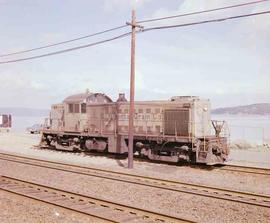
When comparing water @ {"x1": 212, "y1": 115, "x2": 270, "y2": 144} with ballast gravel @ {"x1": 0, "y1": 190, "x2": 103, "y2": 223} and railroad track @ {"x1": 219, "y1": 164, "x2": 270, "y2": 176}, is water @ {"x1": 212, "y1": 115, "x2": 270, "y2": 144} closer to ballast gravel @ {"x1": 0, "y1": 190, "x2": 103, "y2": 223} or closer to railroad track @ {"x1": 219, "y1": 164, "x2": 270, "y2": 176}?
railroad track @ {"x1": 219, "y1": 164, "x2": 270, "y2": 176}

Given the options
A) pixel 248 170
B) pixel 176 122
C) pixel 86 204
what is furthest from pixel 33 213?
pixel 176 122

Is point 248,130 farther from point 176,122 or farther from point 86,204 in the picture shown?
point 86,204

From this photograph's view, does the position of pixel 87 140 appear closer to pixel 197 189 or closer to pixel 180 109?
pixel 180 109

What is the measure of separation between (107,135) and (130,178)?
6904 mm

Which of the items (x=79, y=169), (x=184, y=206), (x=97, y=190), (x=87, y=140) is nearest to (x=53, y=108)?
(x=87, y=140)

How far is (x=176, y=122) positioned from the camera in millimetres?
18531

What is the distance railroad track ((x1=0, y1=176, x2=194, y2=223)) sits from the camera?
871cm

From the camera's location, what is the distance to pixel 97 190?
39.7 feet

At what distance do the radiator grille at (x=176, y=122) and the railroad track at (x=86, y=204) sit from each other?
25.9ft

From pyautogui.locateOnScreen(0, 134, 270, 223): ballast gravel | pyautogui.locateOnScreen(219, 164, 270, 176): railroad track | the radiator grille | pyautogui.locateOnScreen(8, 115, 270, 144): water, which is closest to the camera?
pyautogui.locateOnScreen(0, 134, 270, 223): ballast gravel

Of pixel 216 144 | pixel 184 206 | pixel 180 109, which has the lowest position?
pixel 184 206

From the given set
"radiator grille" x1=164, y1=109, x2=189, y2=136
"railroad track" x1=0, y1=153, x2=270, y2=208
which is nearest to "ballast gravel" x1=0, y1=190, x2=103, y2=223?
"railroad track" x1=0, y1=153, x2=270, y2=208

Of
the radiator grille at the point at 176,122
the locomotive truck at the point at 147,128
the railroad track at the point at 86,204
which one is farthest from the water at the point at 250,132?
the railroad track at the point at 86,204

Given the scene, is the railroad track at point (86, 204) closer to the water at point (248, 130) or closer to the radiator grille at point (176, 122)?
the radiator grille at point (176, 122)
